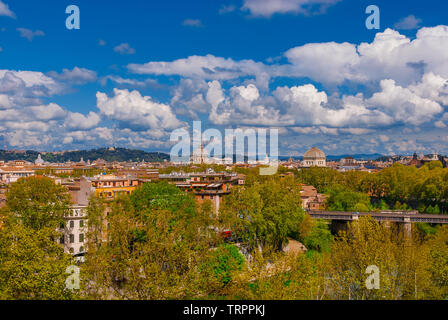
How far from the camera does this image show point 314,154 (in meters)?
166

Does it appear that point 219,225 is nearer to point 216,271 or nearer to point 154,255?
point 216,271

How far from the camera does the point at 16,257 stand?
15.7m

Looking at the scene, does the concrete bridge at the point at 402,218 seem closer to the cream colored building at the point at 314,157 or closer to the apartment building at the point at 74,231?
the apartment building at the point at 74,231

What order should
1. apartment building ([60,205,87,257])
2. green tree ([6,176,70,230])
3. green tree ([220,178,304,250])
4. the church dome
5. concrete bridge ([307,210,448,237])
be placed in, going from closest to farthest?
1. green tree ([6,176,70,230])
2. apartment building ([60,205,87,257])
3. green tree ([220,178,304,250])
4. concrete bridge ([307,210,448,237])
5. the church dome

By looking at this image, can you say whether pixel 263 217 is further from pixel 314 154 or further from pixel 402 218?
pixel 314 154

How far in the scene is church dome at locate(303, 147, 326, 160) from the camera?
16588 cm

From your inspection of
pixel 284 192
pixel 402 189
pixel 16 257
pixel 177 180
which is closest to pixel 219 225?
pixel 284 192

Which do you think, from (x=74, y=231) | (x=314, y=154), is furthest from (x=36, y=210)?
(x=314, y=154)

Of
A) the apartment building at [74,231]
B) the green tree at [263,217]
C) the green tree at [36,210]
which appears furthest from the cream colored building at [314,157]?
the green tree at [36,210]

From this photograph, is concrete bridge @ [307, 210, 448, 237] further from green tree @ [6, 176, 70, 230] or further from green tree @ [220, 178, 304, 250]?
green tree @ [6, 176, 70, 230]

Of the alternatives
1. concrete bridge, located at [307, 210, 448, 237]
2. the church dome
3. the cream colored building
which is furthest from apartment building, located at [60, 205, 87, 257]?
the church dome
